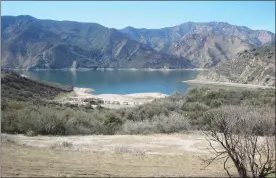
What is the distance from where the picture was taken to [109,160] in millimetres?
15875

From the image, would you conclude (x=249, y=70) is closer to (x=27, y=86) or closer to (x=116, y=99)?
(x=116, y=99)

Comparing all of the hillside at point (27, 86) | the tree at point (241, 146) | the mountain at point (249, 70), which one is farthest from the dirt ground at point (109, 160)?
the mountain at point (249, 70)

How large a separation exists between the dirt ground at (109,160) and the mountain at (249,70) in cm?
10393

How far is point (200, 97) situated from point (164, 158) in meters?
29.8

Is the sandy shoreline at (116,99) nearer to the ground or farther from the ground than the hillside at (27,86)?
nearer to the ground

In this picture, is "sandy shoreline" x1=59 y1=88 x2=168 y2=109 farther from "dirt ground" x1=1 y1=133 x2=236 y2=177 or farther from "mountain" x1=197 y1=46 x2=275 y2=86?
"mountain" x1=197 y1=46 x2=275 y2=86

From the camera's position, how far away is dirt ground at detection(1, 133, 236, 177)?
12.8 meters

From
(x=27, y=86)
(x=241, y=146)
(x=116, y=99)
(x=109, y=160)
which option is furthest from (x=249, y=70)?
(x=241, y=146)

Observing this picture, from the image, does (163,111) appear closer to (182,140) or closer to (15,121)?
(182,140)

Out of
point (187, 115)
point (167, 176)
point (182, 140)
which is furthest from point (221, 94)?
point (167, 176)

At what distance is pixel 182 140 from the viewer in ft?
80.7

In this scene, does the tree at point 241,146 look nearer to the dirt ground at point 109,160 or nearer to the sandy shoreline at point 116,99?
the dirt ground at point 109,160

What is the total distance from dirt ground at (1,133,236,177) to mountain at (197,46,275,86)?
103932 millimetres

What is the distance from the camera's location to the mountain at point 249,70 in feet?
410
